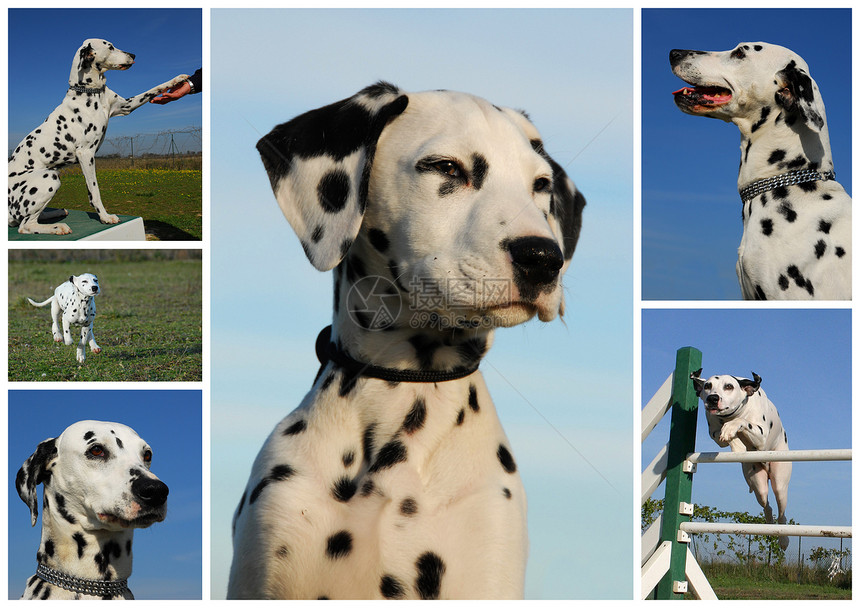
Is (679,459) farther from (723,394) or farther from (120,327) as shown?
(120,327)

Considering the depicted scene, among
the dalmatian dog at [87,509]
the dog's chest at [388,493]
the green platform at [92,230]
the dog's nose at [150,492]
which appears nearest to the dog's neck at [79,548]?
the dalmatian dog at [87,509]

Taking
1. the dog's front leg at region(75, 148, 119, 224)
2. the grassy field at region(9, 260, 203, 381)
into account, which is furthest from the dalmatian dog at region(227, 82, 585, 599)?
the dog's front leg at region(75, 148, 119, 224)

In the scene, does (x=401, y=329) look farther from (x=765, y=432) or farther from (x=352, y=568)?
(x=765, y=432)

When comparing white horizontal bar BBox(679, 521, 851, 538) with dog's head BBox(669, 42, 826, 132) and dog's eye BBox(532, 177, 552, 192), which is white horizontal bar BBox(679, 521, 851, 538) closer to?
dog's head BBox(669, 42, 826, 132)

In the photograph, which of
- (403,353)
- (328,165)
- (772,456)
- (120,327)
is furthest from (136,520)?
(772,456)

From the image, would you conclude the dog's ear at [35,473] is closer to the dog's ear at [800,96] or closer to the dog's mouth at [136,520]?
the dog's mouth at [136,520]

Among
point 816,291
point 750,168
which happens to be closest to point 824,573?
point 816,291
